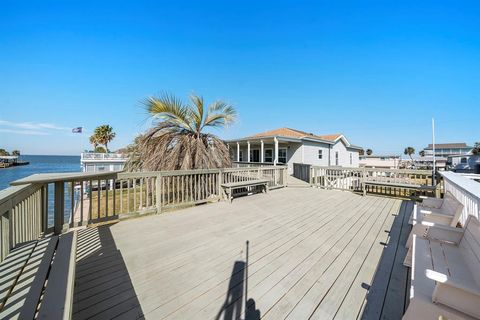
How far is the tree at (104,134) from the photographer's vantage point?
109 ft

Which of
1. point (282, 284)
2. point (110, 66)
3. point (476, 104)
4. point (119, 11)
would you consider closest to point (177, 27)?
point (119, 11)

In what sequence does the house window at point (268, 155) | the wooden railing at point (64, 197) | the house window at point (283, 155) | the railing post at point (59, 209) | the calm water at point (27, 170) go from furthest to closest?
the calm water at point (27, 170)
the house window at point (268, 155)
the house window at point (283, 155)
the railing post at point (59, 209)
the wooden railing at point (64, 197)

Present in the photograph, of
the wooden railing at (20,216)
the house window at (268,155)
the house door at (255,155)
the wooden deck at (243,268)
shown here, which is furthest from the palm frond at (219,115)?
the house door at (255,155)

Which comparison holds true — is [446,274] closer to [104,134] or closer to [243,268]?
[243,268]

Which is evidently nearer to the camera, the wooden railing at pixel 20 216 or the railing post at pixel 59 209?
the wooden railing at pixel 20 216

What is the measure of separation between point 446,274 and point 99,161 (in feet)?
91.7

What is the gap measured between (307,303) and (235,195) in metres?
4.68

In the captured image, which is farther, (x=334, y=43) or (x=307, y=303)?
(x=334, y=43)

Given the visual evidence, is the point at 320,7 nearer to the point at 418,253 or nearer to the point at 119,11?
the point at 119,11

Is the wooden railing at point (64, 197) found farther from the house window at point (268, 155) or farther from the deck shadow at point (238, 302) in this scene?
the house window at point (268, 155)

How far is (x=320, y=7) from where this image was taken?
9.57 m

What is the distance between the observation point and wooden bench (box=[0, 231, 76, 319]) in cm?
104

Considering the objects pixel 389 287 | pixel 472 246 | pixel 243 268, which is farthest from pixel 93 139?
pixel 472 246

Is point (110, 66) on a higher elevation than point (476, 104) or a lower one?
lower
